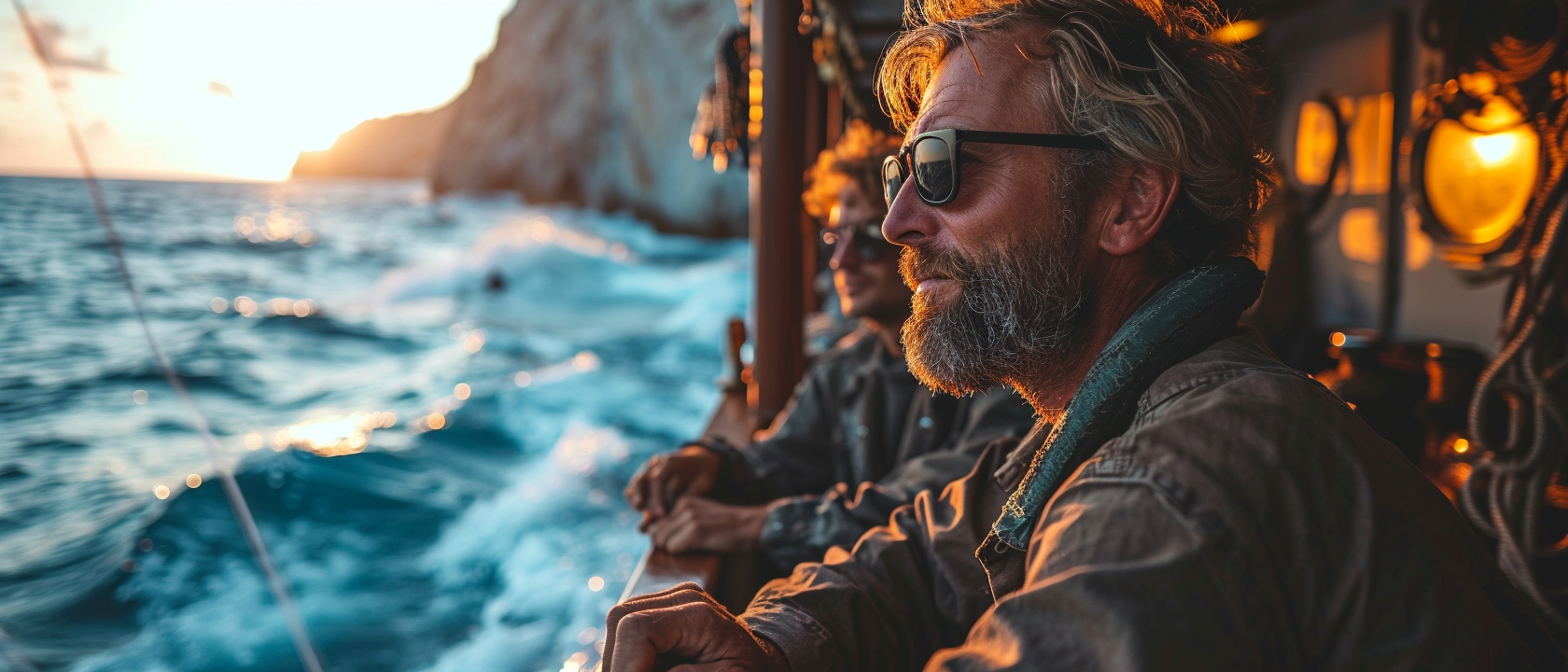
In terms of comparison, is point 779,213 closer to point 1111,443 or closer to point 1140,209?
point 1140,209

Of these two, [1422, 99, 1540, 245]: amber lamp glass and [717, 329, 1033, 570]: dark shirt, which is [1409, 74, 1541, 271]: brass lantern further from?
[717, 329, 1033, 570]: dark shirt

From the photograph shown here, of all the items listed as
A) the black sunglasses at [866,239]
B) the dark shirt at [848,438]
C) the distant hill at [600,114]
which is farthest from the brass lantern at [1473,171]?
the distant hill at [600,114]

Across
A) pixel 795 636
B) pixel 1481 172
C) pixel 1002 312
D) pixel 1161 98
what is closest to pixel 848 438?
pixel 795 636

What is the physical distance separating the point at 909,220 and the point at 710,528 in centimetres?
99

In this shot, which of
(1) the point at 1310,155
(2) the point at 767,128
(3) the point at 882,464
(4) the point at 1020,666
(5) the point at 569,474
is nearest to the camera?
(4) the point at 1020,666

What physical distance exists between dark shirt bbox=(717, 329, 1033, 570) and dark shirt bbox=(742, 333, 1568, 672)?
1.04 meters

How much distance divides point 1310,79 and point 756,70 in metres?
4.26

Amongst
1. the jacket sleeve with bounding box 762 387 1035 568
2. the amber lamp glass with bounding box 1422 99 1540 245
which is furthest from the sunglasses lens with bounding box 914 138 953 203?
the amber lamp glass with bounding box 1422 99 1540 245

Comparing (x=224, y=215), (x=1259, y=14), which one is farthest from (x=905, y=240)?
(x=224, y=215)

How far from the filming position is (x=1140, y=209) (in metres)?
1.15

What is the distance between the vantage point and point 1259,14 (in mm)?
5398

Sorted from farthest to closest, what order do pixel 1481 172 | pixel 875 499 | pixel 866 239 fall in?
pixel 1481 172 → pixel 866 239 → pixel 875 499

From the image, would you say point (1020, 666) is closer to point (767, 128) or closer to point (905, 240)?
point (905, 240)

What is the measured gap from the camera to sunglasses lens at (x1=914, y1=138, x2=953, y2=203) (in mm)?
1175
